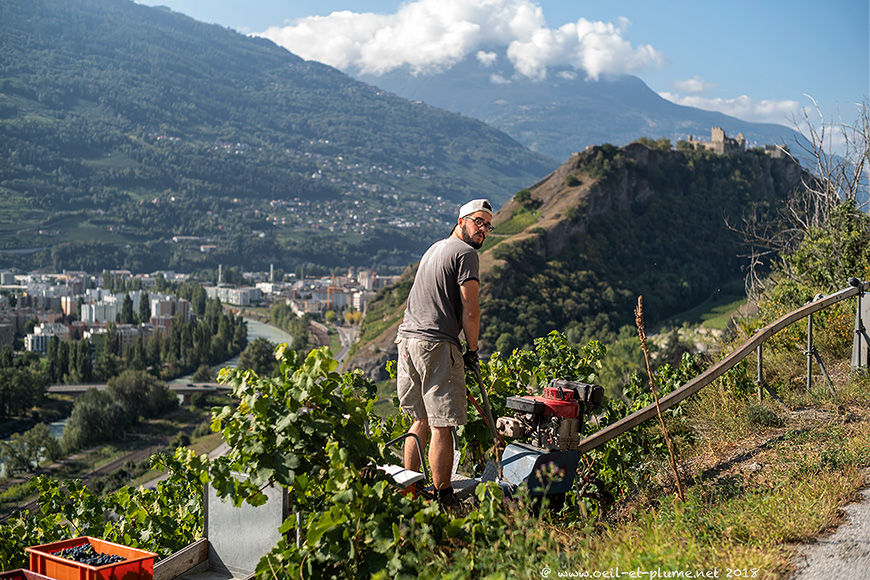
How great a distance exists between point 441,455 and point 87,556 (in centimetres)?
179

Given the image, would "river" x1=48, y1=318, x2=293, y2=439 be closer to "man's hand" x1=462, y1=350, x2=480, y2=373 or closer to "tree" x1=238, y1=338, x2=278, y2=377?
"tree" x1=238, y1=338, x2=278, y2=377

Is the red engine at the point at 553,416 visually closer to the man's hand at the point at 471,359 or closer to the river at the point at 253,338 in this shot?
the man's hand at the point at 471,359

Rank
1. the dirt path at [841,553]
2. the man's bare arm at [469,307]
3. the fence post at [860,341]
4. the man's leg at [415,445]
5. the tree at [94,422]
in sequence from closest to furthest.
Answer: the dirt path at [841,553] < the man's bare arm at [469,307] < the man's leg at [415,445] < the fence post at [860,341] < the tree at [94,422]

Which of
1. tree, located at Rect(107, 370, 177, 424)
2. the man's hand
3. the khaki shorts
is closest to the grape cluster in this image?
the khaki shorts

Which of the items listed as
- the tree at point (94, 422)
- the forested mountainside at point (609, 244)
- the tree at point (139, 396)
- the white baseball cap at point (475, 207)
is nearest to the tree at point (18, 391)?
the tree at point (139, 396)

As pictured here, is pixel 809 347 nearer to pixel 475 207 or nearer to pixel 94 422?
pixel 475 207

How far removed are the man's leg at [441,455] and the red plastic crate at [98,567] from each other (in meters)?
1.40

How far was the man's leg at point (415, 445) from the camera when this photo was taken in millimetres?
4348

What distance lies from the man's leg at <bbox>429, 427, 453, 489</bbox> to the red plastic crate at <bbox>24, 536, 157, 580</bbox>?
140 cm

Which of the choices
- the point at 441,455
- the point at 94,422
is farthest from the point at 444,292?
the point at 94,422

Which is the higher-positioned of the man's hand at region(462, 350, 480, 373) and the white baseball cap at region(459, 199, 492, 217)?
the white baseball cap at region(459, 199, 492, 217)

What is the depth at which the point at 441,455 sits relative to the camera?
13.4 feet

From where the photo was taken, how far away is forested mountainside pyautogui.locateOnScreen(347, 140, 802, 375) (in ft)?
186

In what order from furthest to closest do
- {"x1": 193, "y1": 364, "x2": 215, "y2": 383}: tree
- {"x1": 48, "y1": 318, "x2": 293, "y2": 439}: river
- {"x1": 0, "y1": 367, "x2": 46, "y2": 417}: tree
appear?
{"x1": 193, "y1": 364, "x2": 215, "y2": 383}: tree < {"x1": 0, "y1": 367, "x2": 46, "y2": 417}: tree < {"x1": 48, "y1": 318, "x2": 293, "y2": 439}: river
